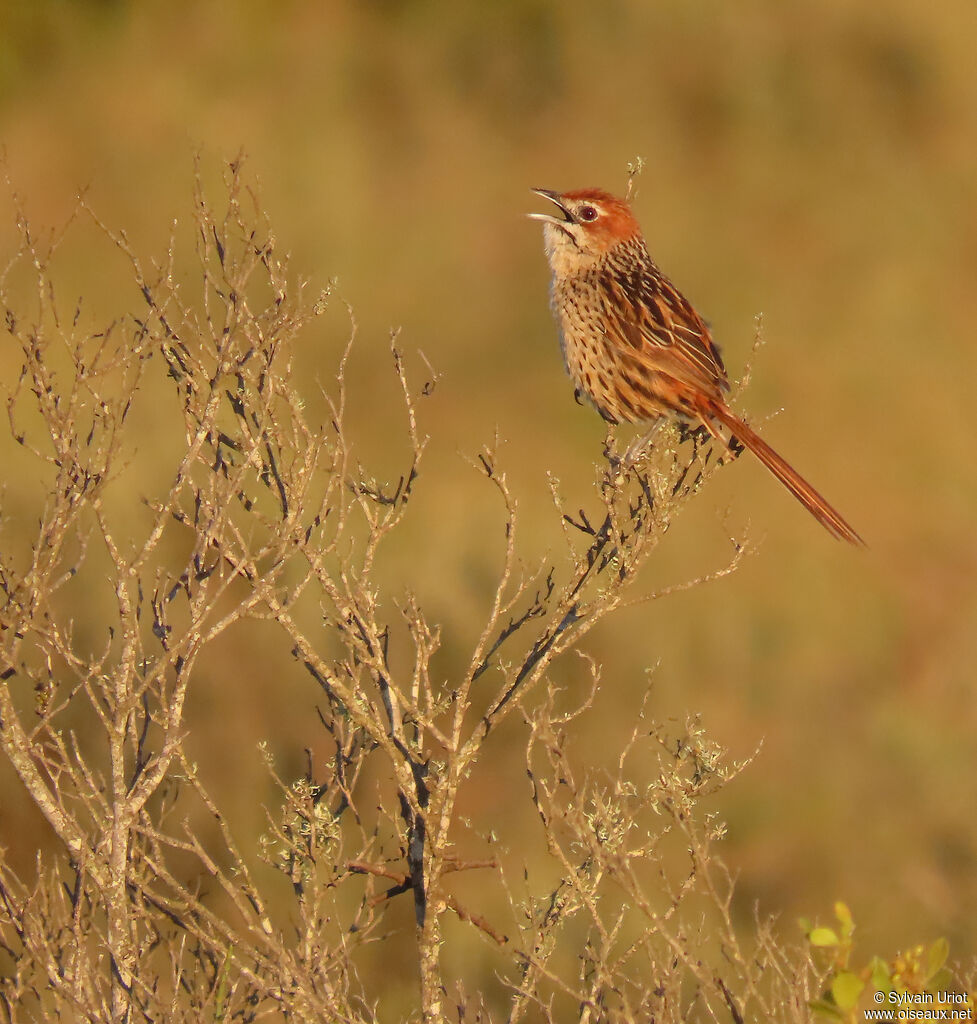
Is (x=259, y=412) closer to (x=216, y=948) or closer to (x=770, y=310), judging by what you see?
(x=216, y=948)

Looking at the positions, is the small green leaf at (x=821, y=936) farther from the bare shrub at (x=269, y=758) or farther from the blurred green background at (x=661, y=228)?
the blurred green background at (x=661, y=228)

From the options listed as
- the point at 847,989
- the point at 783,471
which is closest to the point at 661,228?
the point at 783,471

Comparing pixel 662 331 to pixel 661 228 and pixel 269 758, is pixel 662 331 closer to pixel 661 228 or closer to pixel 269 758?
pixel 269 758

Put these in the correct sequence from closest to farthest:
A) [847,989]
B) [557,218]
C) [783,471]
→ [847,989] → [783,471] → [557,218]

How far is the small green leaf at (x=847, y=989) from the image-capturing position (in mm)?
3379

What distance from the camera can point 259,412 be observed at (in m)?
4.74

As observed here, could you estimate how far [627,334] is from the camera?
6.93 m

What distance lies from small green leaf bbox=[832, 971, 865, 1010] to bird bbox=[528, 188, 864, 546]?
3.13m

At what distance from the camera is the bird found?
6.62 metres

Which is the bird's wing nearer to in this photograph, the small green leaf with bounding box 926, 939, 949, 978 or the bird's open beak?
the bird's open beak

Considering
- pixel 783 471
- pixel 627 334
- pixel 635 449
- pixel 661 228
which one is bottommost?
pixel 661 228

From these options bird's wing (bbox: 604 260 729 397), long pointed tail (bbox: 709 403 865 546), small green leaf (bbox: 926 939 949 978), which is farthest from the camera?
bird's wing (bbox: 604 260 729 397)

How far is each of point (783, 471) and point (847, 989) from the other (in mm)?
3291

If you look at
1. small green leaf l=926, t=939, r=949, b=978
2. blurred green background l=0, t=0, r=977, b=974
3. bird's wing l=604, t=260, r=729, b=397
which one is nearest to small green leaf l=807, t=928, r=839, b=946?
small green leaf l=926, t=939, r=949, b=978
